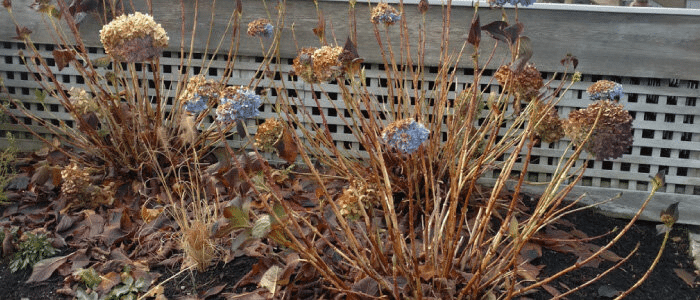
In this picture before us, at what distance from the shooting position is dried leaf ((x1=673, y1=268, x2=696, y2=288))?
2711 millimetres

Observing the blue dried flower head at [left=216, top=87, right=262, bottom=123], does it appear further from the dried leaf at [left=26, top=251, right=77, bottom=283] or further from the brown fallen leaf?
the dried leaf at [left=26, top=251, right=77, bottom=283]

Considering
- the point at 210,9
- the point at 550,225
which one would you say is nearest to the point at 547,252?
the point at 550,225

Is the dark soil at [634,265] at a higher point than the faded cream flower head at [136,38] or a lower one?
lower

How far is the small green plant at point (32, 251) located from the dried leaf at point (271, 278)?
94 centimetres

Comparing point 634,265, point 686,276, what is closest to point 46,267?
point 634,265

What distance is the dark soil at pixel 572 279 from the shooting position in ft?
8.20

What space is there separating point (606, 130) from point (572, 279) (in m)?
0.76

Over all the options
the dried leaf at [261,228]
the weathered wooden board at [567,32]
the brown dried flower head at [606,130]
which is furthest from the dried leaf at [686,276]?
the dried leaf at [261,228]

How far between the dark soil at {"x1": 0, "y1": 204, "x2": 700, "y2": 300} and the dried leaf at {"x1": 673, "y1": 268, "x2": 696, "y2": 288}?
1 cm

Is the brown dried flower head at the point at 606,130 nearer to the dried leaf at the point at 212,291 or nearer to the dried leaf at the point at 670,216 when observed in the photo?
the dried leaf at the point at 670,216

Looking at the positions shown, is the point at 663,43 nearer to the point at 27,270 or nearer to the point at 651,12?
the point at 651,12

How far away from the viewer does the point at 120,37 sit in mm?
2326

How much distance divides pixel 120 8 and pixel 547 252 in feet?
7.05

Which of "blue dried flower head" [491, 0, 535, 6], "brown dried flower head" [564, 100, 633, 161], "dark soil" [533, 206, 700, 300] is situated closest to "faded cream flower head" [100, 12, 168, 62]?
"blue dried flower head" [491, 0, 535, 6]
